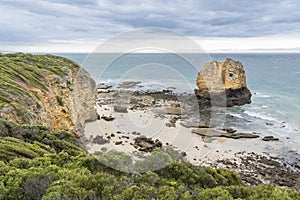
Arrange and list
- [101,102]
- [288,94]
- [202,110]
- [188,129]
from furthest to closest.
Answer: [288,94] → [101,102] → [202,110] → [188,129]

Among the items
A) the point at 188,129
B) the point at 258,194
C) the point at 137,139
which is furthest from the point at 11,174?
the point at 188,129

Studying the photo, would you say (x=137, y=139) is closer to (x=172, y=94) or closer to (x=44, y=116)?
(x=44, y=116)

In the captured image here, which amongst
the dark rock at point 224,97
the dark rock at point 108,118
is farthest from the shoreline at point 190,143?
the dark rock at point 224,97

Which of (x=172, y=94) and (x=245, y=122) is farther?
(x=172, y=94)

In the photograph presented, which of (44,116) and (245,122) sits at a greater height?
(44,116)

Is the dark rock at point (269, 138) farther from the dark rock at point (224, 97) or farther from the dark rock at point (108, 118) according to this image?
the dark rock at point (108, 118)

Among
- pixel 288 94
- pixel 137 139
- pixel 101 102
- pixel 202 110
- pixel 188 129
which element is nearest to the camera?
pixel 137 139

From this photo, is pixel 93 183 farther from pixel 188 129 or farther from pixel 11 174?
pixel 188 129
